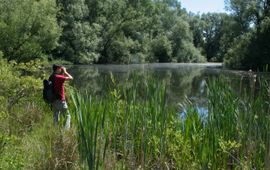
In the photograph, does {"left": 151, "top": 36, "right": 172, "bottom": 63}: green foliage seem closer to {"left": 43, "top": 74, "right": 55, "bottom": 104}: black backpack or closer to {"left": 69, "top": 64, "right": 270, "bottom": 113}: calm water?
{"left": 69, "top": 64, "right": 270, "bottom": 113}: calm water

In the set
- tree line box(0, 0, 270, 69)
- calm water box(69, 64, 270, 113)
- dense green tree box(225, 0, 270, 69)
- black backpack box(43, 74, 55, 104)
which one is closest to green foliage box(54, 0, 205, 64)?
tree line box(0, 0, 270, 69)

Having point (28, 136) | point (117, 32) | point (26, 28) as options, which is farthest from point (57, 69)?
point (117, 32)

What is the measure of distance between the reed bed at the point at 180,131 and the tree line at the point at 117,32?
21.9m

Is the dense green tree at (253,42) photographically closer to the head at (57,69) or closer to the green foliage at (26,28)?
the green foliage at (26,28)

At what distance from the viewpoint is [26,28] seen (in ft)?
104

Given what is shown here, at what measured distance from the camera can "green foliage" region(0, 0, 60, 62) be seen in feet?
96.4

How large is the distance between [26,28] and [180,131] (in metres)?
26.4

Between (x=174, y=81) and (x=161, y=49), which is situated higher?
(x=161, y=49)

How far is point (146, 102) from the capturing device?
7.29 meters

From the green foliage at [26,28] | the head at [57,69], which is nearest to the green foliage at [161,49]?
the green foliage at [26,28]

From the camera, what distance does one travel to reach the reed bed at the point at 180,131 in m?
6.30

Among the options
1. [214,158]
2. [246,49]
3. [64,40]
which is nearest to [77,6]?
[64,40]

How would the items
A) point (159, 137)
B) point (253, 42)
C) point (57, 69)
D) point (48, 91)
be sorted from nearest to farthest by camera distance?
point (159, 137)
point (48, 91)
point (57, 69)
point (253, 42)

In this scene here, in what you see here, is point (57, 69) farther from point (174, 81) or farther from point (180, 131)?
point (174, 81)
